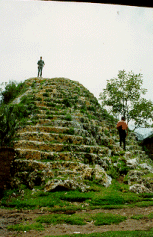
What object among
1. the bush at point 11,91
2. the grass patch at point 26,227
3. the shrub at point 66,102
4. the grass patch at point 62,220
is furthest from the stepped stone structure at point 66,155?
the bush at point 11,91

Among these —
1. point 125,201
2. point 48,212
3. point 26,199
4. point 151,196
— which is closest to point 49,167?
point 26,199

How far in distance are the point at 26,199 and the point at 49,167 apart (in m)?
1.83

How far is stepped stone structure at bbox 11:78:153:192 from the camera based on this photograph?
8.26 metres

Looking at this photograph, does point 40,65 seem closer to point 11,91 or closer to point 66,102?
point 11,91

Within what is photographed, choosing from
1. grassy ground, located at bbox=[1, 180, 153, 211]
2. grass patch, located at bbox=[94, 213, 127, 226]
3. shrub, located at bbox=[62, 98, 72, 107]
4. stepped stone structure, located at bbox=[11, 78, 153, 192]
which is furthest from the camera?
shrub, located at bbox=[62, 98, 72, 107]

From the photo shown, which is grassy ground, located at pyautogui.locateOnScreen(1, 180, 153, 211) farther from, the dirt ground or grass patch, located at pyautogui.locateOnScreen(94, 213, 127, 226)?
grass patch, located at pyautogui.locateOnScreen(94, 213, 127, 226)

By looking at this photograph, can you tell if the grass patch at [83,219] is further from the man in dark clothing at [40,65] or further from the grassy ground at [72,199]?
the man in dark clothing at [40,65]

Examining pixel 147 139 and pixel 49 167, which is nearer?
pixel 49 167

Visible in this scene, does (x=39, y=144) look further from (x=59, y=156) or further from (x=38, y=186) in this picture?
(x=38, y=186)

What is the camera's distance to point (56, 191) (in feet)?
24.6

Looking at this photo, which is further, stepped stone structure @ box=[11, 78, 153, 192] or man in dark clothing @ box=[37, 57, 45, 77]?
man in dark clothing @ box=[37, 57, 45, 77]

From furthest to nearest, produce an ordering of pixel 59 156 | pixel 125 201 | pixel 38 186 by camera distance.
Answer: pixel 59 156
pixel 38 186
pixel 125 201

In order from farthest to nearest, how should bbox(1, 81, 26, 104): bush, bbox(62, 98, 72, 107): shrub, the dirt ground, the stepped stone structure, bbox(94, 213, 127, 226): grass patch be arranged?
1. bbox(1, 81, 26, 104): bush
2. bbox(62, 98, 72, 107): shrub
3. the stepped stone structure
4. bbox(94, 213, 127, 226): grass patch
5. the dirt ground

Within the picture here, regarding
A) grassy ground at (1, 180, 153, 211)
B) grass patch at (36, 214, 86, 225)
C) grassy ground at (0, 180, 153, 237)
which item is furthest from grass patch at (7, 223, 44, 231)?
grassy ground at (1, 180, 153, 211)
